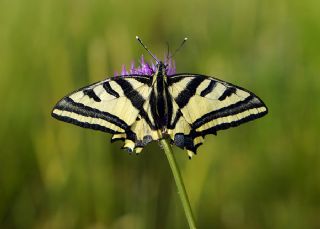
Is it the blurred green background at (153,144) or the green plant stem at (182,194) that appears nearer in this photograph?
the green plant stem at (182,194)

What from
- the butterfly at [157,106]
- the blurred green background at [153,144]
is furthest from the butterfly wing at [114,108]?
the blurred green background at [153,144]

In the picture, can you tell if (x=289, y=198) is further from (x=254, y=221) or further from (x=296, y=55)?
(x=296, y=55)

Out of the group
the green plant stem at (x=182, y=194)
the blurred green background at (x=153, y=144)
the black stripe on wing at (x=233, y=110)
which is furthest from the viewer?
the blurred green background at (x=153, y=144)

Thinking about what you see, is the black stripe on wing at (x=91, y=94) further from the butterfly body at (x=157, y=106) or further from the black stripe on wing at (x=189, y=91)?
the black stripe on wing at (x=189, y=91)

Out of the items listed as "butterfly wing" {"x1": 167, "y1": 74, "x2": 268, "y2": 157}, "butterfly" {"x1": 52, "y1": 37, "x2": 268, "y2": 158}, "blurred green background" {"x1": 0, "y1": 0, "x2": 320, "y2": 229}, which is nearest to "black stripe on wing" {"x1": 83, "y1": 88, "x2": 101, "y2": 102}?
"butterfly" {"x1": 52, "y1": 37, "x2": 268, "y2": 158}

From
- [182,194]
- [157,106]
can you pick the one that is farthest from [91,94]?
[182,194]

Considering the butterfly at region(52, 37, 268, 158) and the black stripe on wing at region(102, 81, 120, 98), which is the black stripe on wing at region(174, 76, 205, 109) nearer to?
the butterfly at region(52, 37, 268, 158)
